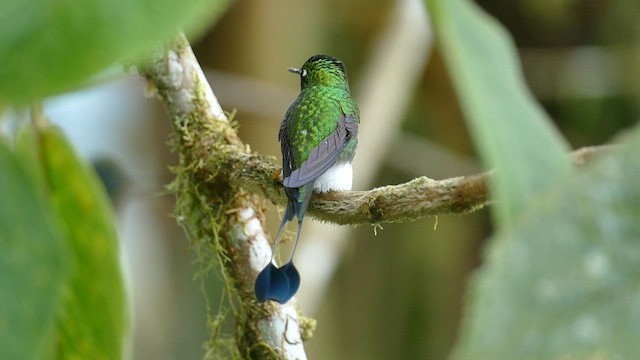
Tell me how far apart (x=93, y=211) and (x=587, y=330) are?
35 cm

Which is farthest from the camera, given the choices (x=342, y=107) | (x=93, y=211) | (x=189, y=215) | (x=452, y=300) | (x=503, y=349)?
(x=452, y=300)

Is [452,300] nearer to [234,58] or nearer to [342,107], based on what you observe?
[234,58]

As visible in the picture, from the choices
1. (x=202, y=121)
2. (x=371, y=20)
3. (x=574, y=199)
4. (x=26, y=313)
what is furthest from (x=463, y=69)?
(x=371, y=20)

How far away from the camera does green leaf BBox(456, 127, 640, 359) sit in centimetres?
24

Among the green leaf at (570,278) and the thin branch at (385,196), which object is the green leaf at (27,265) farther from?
the thin branch at (385,196)

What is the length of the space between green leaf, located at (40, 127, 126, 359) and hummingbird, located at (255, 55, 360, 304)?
61cm

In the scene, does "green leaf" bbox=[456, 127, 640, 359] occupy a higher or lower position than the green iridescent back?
lower

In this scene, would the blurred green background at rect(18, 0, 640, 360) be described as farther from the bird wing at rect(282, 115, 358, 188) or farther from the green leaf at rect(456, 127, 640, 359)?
the green leaf at rect(456, 127, 640, 359)

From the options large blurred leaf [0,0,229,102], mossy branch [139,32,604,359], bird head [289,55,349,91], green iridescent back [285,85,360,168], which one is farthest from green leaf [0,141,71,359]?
bird head [289,55,349,91]

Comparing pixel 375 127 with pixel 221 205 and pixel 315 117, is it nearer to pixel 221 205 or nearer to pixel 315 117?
pixel 315 117

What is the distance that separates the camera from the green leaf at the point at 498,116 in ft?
0.88

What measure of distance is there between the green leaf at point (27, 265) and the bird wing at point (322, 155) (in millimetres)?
878

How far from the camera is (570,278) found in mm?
248

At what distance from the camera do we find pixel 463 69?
0.28 meters
